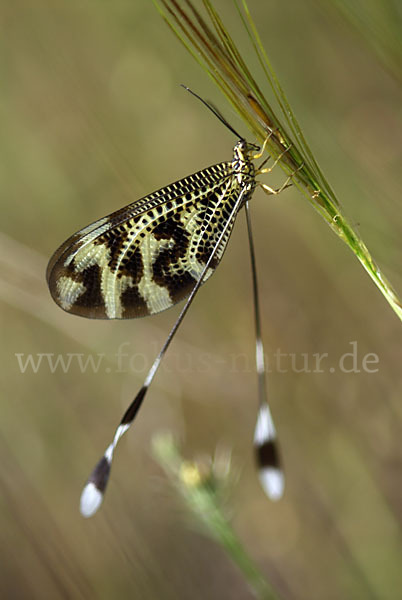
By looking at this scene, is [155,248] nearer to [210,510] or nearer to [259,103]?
[259,103]

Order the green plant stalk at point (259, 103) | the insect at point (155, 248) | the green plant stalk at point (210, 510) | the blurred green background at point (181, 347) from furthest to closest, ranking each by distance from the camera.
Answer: the blurred green background at point (181, 347)
the green plant stalk at point (210, 510)
the insect at point (155, 248)
the green plant stalk at point (259, 103)

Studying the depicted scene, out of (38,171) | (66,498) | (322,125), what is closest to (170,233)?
(322,125)

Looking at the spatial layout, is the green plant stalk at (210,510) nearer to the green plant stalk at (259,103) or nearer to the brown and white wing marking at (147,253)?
the brown and white wing marking at (147,253)

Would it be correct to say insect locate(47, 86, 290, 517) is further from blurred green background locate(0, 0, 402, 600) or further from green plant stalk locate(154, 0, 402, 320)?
blurred green background locate(0, 0, 402, 600)

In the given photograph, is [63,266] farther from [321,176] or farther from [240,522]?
[240,522]

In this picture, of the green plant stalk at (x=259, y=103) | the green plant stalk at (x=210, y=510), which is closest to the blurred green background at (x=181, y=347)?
the green plant stalk at (x=210, y=510)

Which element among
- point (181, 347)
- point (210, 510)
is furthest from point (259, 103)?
point (181, 347)
